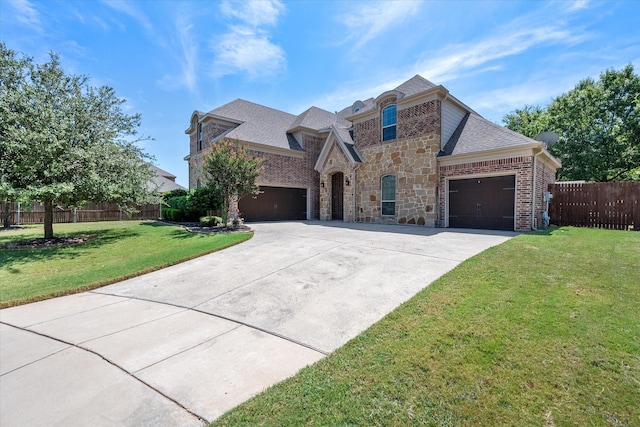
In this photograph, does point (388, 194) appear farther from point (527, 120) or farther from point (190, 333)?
point (527, 120)

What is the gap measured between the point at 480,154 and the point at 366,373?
11.4 meters

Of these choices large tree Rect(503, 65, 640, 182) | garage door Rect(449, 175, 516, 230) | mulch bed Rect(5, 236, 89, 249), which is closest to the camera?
mulch bed Rect(5, 236, 89, 249)

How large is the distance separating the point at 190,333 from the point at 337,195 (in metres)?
14.5

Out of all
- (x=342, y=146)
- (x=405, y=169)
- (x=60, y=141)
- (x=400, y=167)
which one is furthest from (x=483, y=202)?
(x=60, y=141)

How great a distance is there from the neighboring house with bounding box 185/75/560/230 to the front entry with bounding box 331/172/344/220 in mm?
65

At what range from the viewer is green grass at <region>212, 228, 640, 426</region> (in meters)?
Answer: 2.10

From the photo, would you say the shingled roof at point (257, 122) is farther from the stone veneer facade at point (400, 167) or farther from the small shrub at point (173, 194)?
the small shrub at point (173, 194)

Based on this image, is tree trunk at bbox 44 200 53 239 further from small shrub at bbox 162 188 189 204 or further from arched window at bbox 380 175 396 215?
arched window at bbox 380 175 396 215

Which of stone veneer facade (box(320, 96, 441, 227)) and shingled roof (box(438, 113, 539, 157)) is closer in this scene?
shingled roof (box(438, 113, 539, 157))

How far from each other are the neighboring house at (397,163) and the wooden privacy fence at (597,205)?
1.15 meters

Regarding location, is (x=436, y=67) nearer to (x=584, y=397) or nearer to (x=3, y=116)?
(x=584, y=397)

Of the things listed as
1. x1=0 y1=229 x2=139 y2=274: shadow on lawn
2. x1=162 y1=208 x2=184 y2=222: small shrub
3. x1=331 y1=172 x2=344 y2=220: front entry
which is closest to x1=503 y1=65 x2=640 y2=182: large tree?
x1=331 y1=172 x2=344 y2=220: front entry

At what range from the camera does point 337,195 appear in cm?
1767

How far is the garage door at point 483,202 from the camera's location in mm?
11023
